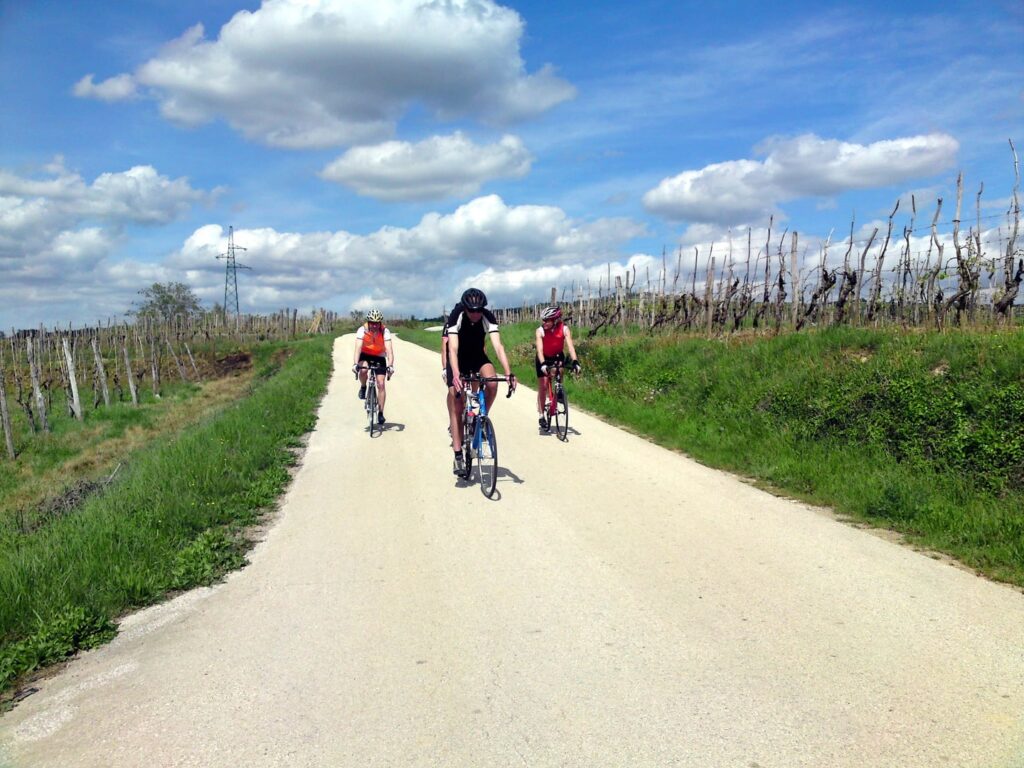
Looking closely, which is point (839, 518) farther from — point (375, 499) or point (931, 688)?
point (375, 499)

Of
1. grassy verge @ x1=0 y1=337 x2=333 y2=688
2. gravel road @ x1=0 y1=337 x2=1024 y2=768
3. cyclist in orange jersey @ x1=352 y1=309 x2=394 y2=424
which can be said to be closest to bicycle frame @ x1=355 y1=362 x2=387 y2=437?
cyclist in orange jersey @ x1=352 y1=309 x2=394 y2=424

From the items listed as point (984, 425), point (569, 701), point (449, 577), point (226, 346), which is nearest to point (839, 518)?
point (984, 425)

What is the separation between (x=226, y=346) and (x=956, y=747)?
55.2 m

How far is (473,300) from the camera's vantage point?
8.05 m

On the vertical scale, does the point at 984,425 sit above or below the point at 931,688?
above

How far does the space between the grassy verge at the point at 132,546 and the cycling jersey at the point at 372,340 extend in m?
2.63

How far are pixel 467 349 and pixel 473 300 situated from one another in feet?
2.14

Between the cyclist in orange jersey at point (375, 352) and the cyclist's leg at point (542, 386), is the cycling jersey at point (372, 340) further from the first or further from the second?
the cyclist's leg at point (542, 386)

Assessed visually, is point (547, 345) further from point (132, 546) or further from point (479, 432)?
point (132, 546)

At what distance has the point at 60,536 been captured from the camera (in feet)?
20.7

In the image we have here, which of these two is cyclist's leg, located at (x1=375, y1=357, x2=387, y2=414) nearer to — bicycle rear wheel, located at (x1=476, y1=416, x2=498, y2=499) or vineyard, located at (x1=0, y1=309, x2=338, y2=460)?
bicycle rear wheel, located at (x1=476, y1=416, x2=498, y2=499)

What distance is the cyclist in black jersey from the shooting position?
8086 millimetres

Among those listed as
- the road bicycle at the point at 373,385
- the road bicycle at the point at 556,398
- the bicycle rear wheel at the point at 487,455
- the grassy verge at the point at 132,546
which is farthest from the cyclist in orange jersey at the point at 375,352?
the bicycle rear wheel at the point at 487,455

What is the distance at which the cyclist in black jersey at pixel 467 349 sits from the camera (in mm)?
8086
